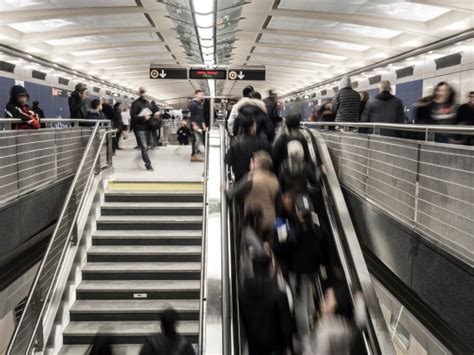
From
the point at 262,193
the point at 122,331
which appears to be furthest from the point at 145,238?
the point at 262,193

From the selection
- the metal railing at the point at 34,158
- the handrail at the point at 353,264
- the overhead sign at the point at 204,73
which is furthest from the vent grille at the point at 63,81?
the handrail at the point at 353,264

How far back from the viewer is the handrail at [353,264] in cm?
421

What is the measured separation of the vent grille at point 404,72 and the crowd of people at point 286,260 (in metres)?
10.7

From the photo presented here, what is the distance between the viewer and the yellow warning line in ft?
26.2

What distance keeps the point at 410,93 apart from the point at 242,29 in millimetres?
6843

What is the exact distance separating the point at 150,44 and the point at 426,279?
20.2 metres

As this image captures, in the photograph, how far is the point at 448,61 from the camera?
13.4 m

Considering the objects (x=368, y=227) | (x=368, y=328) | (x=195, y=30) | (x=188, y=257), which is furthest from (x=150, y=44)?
(x=368, y=328)

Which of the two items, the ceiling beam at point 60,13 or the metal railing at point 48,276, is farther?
the ceiling beam at point 60,13

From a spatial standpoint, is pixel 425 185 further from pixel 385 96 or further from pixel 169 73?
pixel 169 73

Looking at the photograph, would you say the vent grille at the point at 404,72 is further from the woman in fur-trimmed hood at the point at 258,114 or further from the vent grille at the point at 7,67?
the vent grille at the point at 7,67

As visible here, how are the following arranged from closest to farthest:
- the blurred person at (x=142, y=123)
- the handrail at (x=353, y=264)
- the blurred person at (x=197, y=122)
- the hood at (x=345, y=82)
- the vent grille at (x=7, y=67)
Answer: the handrail at (x=353, y=264), the hood at (x=345, y=82), the blurred person at (x=142, y=123), the blurred person at (x=197, y=122), the vent grille at (x=7, y=67)

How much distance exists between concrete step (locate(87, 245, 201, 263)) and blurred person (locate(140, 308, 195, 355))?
348 centimetres

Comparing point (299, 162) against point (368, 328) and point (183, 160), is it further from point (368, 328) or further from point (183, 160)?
point (183, 160)
